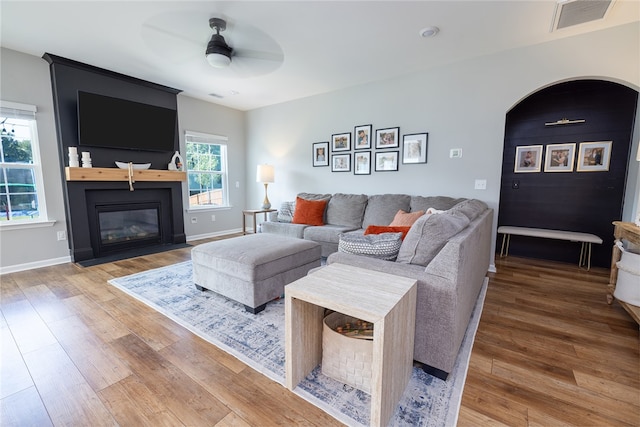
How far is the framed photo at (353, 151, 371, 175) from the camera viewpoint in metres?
4.05

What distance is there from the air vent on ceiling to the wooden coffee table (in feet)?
8.61

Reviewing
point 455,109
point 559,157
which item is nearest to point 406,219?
point 455,109

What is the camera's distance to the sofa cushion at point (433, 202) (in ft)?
10.5

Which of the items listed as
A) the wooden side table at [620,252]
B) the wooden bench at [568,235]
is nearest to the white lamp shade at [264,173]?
the wooden bench at [568,235]

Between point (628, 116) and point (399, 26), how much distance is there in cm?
301

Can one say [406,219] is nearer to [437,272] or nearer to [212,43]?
[437,272]

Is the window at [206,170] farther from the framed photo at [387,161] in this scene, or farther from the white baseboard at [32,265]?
the framed photo at [387,161]

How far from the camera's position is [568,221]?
3510 millimetres

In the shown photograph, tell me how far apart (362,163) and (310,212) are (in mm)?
1110

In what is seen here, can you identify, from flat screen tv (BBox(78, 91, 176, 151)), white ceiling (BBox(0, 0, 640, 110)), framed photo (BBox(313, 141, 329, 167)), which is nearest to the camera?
white ceiling (BBox(0, 0, 640, 110))

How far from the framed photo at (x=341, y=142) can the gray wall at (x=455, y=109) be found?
0.32ft

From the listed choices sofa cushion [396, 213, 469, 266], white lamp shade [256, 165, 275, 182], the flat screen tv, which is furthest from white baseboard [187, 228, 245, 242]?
sofa cushion [396, 213, 469, 266]

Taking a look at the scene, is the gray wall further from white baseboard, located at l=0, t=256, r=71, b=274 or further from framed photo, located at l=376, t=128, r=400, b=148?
white baseboard, located at l=0, t=256, r=71, b=274

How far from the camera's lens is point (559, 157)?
350 centimetres
